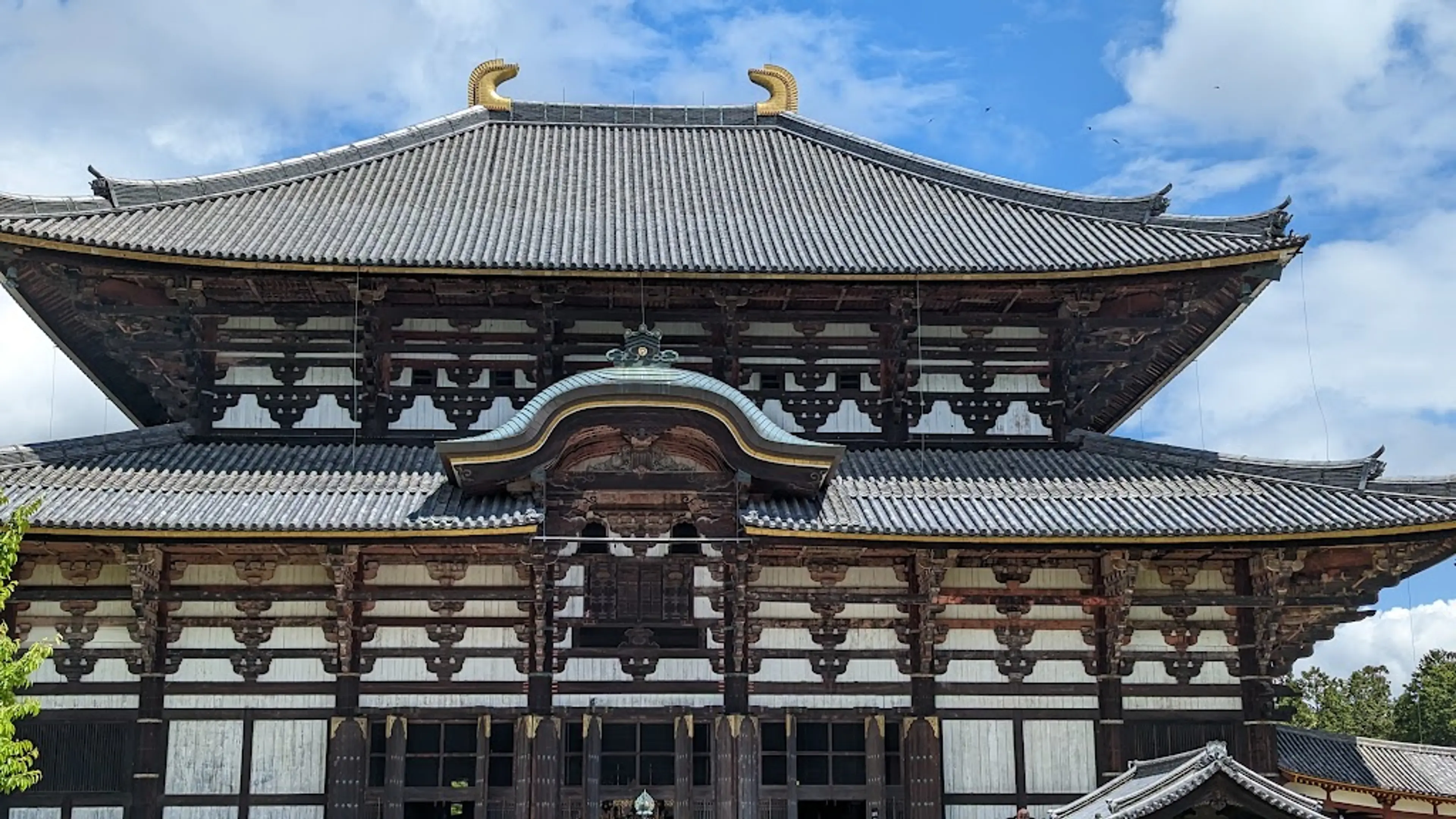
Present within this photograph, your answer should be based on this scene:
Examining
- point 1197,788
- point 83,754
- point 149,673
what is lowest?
point 1197,788

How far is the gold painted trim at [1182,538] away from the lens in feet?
63.7

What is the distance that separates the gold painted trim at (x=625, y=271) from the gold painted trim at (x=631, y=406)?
3.03 meters

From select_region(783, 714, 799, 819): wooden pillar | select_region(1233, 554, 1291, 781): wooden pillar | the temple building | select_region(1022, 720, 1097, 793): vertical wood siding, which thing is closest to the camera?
the temple building

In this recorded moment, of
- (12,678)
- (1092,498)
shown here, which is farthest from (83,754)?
(1092,498)

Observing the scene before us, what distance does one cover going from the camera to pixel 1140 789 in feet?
54.1

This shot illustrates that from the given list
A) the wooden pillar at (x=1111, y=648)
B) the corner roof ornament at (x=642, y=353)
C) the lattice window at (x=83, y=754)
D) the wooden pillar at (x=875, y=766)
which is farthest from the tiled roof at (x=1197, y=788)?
the lattice window at (x=83, y=754)

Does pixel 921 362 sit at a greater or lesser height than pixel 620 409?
greater

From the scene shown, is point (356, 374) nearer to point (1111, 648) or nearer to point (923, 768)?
point (923, 768)

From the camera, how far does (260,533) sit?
18.7 m

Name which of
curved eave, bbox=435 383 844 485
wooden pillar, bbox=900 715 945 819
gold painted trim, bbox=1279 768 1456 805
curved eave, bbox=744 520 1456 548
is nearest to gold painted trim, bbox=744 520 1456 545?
curved eave, bbox=744 520 1456 548

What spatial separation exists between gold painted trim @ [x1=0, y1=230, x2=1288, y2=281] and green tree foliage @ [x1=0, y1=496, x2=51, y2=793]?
4.83 metres

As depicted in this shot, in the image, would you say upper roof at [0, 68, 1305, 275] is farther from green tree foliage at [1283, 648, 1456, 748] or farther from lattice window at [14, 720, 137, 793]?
green tree foliage at [1283, 648, 1456, 748]

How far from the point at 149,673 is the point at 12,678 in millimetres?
3694

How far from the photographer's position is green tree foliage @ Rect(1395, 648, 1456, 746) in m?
63.0
